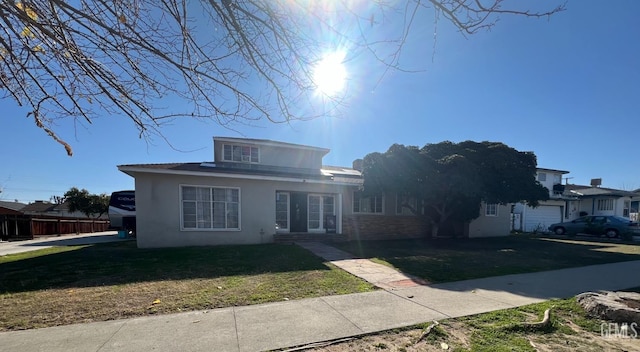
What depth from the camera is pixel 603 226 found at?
18.9 meters

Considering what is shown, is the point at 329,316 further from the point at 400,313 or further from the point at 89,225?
the point at 89,225

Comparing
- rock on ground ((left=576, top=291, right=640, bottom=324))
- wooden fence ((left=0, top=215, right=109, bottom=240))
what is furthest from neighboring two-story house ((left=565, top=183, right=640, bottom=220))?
wooden fence ((left=0, top=215, right=109, bottom=240))

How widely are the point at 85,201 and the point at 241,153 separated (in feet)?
104

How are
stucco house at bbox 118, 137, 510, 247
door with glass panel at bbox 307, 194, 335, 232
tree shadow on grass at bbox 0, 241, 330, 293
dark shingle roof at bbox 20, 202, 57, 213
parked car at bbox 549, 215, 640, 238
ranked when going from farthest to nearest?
1. dark shingle roof at bbox 20, 202, 57, 213
2. parked car at bbox 549, 215, 640, 238
3. door with glass panel at bbox 307, 194, 335, 232
4. stucco house at bbox 118, 137, 510, 247
5. tree shadow on grass at bbox 0, 241, 330, 293

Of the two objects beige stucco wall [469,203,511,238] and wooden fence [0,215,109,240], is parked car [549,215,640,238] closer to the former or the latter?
beige stucco wall [469,203,511,238]

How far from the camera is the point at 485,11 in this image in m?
2.57

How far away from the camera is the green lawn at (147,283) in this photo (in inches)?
185

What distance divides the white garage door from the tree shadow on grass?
2328 centimetres

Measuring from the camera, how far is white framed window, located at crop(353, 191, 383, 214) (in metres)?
15.9

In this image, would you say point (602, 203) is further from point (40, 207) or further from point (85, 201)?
point (40, 207)

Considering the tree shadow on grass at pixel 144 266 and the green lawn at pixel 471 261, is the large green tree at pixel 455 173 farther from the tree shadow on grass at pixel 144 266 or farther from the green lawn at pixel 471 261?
the tree shadow on grass at pixel 144 266

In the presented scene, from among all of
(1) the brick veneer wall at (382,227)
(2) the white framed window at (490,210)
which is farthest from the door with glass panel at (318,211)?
(2) the white framed window at (490,210)

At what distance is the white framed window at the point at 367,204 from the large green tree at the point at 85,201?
3608cm

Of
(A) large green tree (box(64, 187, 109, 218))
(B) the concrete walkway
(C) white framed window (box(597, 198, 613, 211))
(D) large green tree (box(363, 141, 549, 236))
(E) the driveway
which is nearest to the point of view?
(B) the concrete walkway
